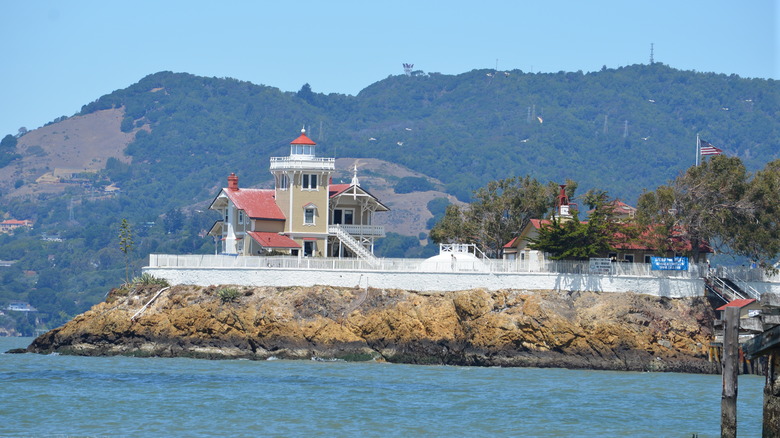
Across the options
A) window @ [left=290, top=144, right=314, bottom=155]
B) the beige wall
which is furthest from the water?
window @ [left=290, top=144, right=314, bottom=155]

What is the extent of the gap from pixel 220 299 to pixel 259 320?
9.17 ft

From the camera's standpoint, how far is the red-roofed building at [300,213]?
7250cm

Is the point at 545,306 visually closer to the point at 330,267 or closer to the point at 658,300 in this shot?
the point at 658,300

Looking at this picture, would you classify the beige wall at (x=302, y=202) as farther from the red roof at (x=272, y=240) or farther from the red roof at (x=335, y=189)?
the red roof at (x=272, y=240)

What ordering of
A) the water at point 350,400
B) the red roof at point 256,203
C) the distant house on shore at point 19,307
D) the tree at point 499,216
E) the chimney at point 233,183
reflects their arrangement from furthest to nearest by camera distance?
the distant house on shore at point 19,307
the chimney at point 233,183
the tree at point 499,216
the red roof at point 256,203
the water at point 350,400

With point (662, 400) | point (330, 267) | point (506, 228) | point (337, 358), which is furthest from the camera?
point (506, 228)

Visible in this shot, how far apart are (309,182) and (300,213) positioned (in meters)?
2.00

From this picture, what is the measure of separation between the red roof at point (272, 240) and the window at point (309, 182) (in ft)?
12.4

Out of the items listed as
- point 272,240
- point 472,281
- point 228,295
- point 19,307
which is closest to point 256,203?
point 272,240

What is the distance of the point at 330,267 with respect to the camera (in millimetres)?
65000

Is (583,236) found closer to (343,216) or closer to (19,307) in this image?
(343,216)

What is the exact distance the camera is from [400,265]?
6512cm

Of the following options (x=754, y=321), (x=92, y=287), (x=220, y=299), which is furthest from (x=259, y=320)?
(x=92, y=287)

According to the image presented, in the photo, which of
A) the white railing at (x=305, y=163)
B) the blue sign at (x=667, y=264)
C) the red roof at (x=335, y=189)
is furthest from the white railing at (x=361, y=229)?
the blue sign at (x=667, y=264)
